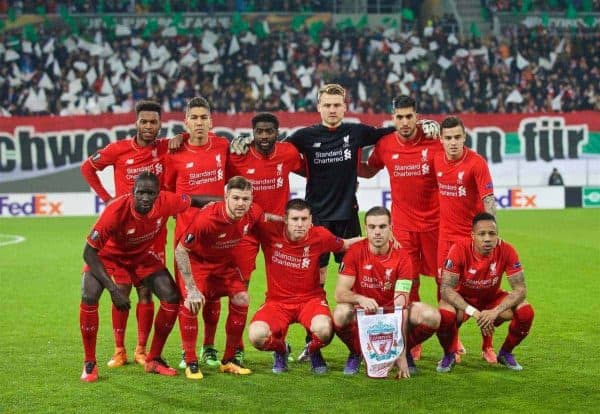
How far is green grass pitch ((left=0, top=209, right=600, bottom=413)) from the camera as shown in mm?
6844

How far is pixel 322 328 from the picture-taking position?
25.3 feet

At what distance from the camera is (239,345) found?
8141mm

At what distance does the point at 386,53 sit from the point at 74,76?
28.0 ft

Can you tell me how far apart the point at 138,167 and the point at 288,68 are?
19677 millimetres

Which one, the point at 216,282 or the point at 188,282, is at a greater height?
the point at 188,282

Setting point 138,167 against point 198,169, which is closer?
point 198,169

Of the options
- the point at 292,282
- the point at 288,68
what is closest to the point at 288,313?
the point at 292,282

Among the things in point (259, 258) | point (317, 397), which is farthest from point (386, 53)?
point (317, 397)

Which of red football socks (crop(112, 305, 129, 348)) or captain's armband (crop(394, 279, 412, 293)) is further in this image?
red football socks (crop(112, 305, 129, 348))

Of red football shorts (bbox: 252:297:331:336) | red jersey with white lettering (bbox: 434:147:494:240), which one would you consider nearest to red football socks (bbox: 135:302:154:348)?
red football shorts (bbox: 252:297:331:336)

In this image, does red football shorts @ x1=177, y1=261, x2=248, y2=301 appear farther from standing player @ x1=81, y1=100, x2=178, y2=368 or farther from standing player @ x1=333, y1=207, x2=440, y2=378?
standing player @ x1=333, y1=207, x2=440, y2=378

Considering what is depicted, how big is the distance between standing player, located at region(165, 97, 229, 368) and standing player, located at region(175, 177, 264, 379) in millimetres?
236

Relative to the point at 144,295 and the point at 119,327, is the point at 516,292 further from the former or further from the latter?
the point at 119,327

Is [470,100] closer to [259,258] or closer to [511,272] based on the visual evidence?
[259,258]
